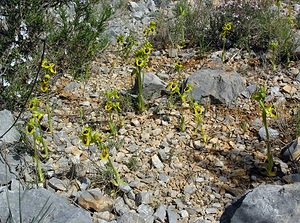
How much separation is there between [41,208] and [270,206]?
1.23m

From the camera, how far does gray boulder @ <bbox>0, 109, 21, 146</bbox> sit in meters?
3.73

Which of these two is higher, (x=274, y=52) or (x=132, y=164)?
(x=274, y=52)

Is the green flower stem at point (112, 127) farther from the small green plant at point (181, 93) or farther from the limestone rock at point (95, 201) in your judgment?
the limestone rock at point (95, 201)

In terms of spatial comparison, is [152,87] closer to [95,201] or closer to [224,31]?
[224,31]

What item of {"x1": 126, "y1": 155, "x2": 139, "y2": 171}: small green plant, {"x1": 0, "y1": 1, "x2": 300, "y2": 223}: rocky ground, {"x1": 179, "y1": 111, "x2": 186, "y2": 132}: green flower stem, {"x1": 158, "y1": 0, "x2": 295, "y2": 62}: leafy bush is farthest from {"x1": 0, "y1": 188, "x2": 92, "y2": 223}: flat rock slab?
{"x1": 158, "y1": 0, "x2": 295, "y2": 62}: leafy bush

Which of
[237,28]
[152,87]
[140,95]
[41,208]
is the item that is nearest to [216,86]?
[152,87]

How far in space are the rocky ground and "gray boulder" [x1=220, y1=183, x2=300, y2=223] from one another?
41 cm

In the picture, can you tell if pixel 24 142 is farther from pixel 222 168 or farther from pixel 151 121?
pixel 222 168

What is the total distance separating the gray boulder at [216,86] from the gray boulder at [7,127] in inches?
56.9

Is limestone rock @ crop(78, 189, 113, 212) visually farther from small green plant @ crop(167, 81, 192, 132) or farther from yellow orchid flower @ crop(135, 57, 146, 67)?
yellow orchid flower @ crop(135, 57, 146, 67)

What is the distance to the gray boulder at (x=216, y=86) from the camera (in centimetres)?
437

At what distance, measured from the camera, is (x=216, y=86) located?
174 inches

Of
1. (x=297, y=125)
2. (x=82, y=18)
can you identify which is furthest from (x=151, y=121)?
(x=82, y=18)

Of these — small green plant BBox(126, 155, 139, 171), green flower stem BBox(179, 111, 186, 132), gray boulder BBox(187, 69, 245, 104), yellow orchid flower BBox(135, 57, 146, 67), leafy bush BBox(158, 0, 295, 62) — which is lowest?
small green plant BBox(126, 155, 139, 171)
